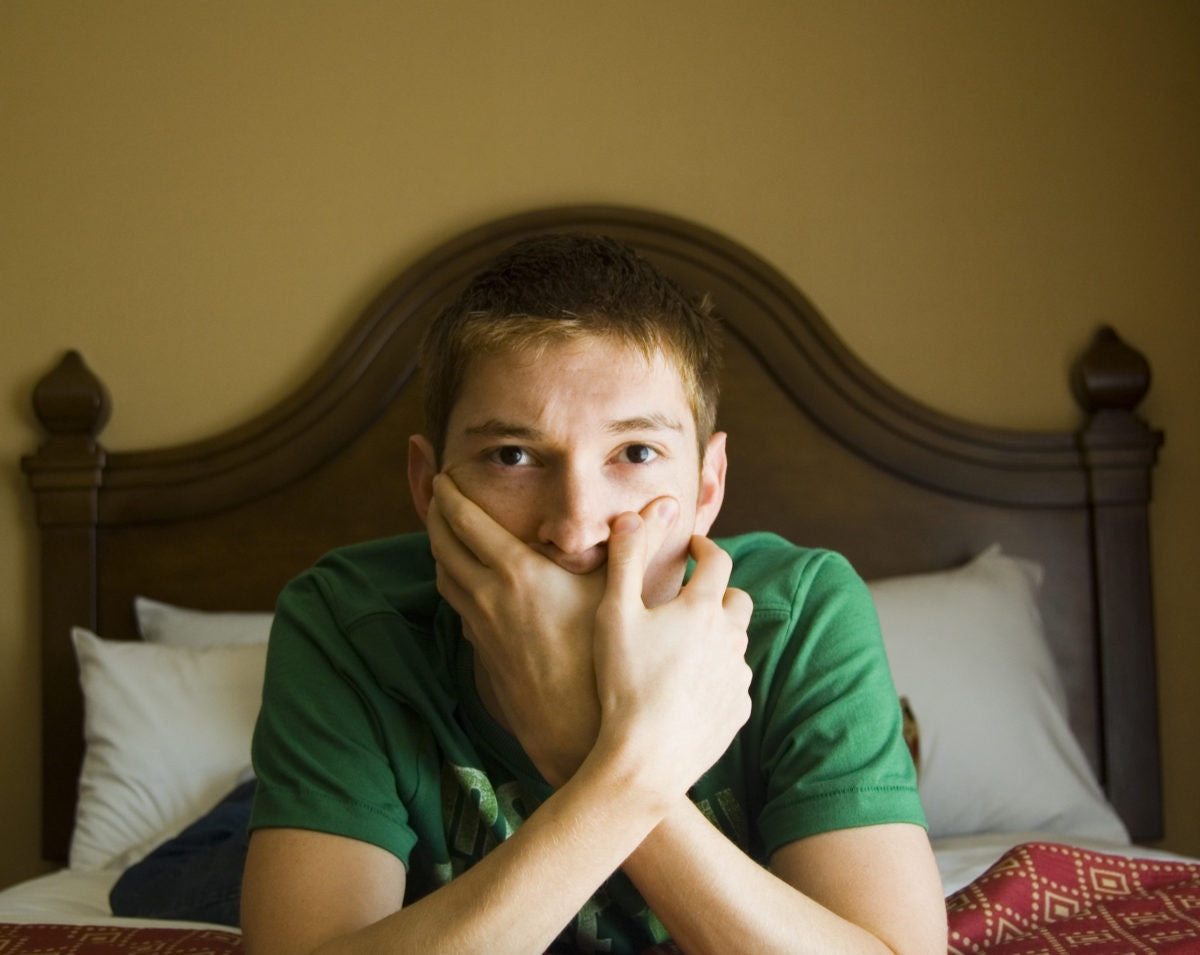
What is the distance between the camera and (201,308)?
2.61m

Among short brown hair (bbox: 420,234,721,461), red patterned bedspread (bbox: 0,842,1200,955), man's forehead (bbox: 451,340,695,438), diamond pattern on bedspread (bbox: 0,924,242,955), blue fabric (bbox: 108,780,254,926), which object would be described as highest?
short brown hair (bbox: 420,234,721,461)

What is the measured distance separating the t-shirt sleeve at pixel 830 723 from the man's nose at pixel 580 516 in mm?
222

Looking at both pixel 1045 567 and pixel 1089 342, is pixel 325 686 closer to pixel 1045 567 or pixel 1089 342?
pixel 1045 567

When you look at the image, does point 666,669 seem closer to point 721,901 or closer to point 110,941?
point 721,901

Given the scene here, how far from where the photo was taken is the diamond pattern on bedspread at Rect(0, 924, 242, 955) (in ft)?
3.86

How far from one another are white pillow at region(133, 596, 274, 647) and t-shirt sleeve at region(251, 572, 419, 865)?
3.88ft

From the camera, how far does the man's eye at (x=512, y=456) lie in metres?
1.08

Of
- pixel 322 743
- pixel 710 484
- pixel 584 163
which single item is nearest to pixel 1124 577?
pixel 584 163

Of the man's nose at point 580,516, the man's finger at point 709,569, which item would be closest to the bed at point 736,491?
the man's finger at point 709,569

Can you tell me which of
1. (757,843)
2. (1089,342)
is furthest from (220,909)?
(1089,342)

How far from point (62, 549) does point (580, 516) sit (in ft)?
6.02

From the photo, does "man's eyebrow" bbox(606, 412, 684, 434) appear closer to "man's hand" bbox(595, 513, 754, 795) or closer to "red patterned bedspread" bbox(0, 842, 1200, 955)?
"man's hand" bbox(595, 513, 754, 795)

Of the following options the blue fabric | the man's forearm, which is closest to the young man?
the man's forearm

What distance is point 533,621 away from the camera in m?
1.03
